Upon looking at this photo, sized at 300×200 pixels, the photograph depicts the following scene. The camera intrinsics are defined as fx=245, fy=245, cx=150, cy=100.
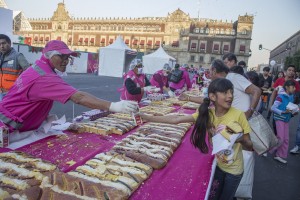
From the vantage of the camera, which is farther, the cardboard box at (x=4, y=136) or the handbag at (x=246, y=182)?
the handbag at (x=246, y=182)

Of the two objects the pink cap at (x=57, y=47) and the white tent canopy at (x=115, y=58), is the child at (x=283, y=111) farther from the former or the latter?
the white tent canopy at (x=115, y=58)

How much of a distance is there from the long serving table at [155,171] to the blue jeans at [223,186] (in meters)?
0.20

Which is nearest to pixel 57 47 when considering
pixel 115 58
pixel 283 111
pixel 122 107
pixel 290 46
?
pixel 122 107

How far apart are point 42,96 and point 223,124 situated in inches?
74.3

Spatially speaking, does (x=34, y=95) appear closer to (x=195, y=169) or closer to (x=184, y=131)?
(x=195, y=169)

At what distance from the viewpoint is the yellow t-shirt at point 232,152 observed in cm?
250

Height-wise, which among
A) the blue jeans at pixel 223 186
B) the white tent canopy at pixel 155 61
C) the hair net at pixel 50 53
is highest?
the white tent canopy at pixel 155 61

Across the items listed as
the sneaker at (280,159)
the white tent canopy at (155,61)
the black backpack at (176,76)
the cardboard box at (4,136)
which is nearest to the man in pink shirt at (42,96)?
the cardboard box at (4,136)

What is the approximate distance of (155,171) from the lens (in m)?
2.42

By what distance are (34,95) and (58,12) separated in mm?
82839

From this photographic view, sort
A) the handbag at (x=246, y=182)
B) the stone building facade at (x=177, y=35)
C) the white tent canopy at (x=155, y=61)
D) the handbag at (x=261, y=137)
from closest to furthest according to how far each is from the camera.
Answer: the handbag at (x=261, y=137) < the handbag at (x=246, y=182) < the white tent canopy at (x=155, y=61) < the stone building facade at (x=177, y=35)

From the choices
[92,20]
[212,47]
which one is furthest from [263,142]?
[92,20]

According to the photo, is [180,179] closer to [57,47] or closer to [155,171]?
[155,171]

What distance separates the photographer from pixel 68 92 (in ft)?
8.22
